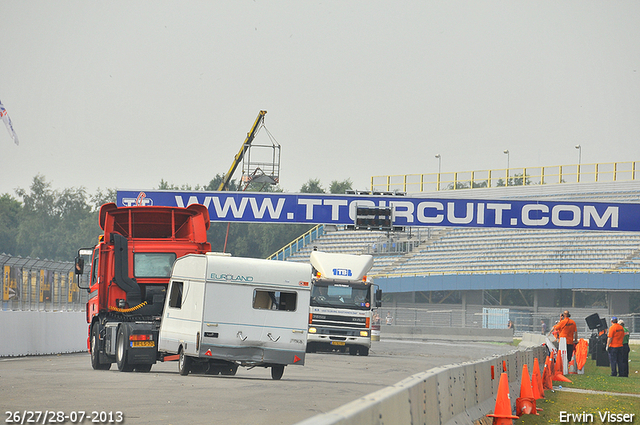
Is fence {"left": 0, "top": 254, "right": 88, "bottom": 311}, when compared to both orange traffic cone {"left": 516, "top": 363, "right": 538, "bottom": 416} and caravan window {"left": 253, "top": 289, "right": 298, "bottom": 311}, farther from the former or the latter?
orange traffic cone {"left": 516, "top": 363, "right": 538, "bottom": 416}

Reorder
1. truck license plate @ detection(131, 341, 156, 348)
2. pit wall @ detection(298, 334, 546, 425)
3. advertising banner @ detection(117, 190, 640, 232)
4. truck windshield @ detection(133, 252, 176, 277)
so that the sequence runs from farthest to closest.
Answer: advertising banner @ detection(117, 190, 640, 232) < truck windshield @ detection(133, 252, 176, 277) < truck license plate @ detection(131, 341, 156, 348) < pit wall @ detection(298, 334, 546, 425)

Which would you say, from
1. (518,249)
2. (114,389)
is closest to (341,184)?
(518,249)

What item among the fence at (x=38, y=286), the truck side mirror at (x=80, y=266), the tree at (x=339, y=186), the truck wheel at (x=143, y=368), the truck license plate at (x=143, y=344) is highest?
the tree at (x=339, y=186)

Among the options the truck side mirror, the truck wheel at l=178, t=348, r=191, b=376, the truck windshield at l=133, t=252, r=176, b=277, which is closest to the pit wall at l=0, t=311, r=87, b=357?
the truck side mirror

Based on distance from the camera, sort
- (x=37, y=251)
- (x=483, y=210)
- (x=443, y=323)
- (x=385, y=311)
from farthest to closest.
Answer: (x=37, y=251) → (x=385, y=311) → (x=443, y=323) → (x=483, y=210)

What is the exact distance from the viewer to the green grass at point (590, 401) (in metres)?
13.1

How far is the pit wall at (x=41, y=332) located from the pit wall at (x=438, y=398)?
13.0 meters

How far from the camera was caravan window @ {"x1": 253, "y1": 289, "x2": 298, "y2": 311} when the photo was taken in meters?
16.8

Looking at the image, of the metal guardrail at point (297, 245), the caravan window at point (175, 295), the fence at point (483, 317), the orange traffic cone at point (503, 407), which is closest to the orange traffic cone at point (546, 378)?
the orange traffic cone at point (503, 407)

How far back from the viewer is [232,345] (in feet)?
54.0

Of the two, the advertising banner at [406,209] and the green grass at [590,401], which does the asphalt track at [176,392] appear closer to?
the green grass at [590,401]

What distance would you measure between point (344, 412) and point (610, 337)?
18800 millimetres

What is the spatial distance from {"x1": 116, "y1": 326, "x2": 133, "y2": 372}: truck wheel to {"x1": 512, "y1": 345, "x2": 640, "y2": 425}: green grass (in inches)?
302

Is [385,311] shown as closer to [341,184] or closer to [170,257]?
[170,257]
